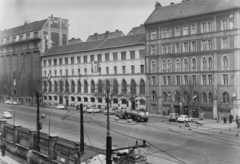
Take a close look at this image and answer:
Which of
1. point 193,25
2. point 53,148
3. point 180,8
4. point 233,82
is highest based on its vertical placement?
point 180,8

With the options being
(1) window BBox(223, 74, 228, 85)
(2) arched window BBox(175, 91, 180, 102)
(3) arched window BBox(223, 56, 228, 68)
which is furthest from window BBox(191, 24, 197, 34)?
(2) arched window BBox(175, 91, 180, 102)

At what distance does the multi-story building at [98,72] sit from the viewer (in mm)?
62625

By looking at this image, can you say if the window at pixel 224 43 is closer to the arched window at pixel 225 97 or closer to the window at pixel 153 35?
the arched window at pixel 225 97

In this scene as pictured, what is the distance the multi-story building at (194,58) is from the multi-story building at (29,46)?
39.3m

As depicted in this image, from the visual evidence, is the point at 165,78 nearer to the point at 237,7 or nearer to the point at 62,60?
the point at 237,7

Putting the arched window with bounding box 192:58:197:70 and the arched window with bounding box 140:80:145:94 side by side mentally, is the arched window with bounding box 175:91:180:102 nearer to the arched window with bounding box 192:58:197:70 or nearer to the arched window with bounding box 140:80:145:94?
the arched window with bounding box 192:58:197:70

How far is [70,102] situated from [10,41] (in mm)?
32872

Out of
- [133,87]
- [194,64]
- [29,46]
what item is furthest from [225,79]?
[29,46]

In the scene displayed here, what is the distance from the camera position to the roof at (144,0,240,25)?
1818 inches

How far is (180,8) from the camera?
179ft

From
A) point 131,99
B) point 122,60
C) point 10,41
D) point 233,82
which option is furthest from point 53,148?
point 10,41

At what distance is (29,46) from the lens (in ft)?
295

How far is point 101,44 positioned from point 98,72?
6.93m

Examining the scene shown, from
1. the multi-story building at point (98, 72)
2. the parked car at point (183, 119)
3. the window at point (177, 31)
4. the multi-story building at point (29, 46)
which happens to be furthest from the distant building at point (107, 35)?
the parked car at point (183, 119)
